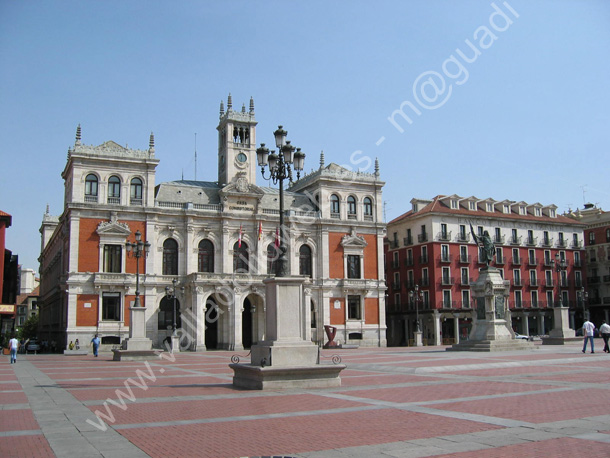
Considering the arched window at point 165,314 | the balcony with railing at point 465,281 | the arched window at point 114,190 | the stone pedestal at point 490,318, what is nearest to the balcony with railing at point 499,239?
the balcony with railing at point 465,281

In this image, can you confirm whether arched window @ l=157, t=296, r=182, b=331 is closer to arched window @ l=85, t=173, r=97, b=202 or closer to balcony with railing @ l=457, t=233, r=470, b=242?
arched window @ l=85, t=173, r=97, b=202

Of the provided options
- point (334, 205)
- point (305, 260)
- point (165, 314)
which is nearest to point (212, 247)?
point (165, 314)

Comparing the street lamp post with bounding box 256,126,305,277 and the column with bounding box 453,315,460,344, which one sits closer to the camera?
the street lamp post with bounding box 256,126,305,277

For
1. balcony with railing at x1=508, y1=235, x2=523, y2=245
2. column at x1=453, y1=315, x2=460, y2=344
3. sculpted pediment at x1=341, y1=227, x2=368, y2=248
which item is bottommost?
column at x1=453, y1=315, x2=460, y2=344

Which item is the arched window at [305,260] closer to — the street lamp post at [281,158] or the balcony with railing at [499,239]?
the balcony with railing at [499,239]

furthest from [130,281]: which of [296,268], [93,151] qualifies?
[296,268]

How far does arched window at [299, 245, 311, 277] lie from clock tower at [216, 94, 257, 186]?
830cm

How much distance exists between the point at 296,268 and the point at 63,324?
21.5 meters

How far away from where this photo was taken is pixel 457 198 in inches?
2712

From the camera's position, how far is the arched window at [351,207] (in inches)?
2399

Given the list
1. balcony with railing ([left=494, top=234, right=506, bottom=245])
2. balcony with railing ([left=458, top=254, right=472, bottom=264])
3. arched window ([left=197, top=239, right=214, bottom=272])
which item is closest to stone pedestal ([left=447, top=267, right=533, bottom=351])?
arched window ([left=197, top=239, right=214, bottom=272])

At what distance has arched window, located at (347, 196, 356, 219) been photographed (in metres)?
60.9

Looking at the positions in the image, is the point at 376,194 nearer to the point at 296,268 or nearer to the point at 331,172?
the point at 331,172

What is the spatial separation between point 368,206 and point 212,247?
56.2ft
